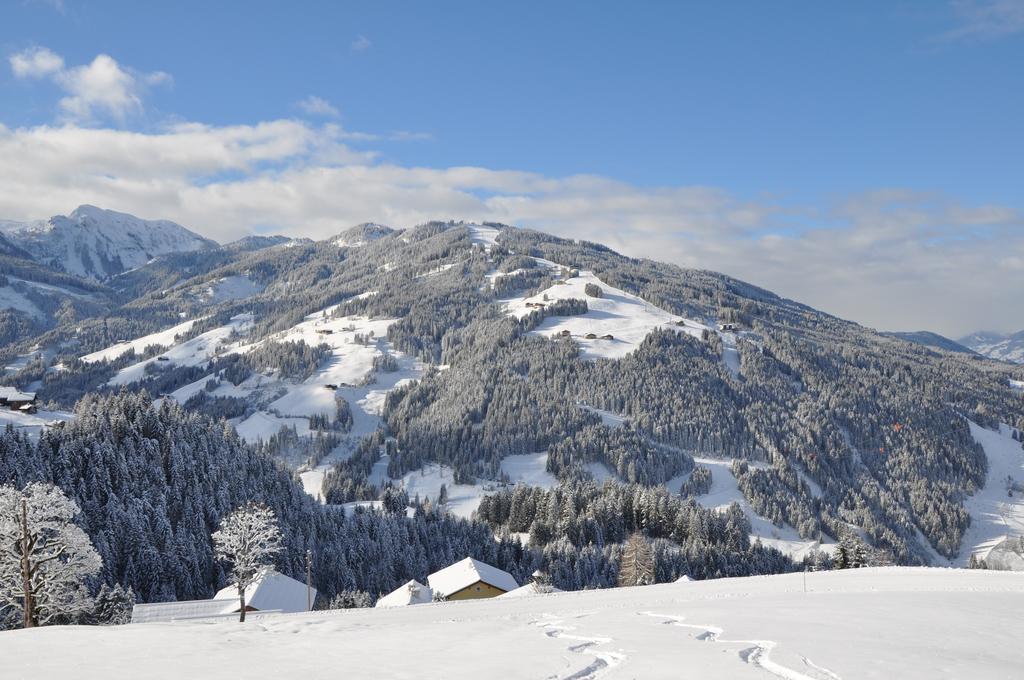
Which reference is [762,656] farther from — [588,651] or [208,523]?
[208,523]

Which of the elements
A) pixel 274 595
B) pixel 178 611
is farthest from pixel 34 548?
pixel 274 595

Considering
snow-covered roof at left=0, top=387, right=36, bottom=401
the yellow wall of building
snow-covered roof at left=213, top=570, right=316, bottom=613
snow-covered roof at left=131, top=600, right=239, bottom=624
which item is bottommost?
the yellow wall of building

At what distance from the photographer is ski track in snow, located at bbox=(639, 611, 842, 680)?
19312mm

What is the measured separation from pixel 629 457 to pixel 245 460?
9861 centimetres

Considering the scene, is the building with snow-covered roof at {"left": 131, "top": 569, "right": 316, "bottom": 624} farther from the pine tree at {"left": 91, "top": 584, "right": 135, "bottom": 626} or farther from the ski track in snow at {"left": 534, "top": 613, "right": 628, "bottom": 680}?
the ski track in snow at {"left": 534, "top": 613, "right": 628, "bottom": 680}

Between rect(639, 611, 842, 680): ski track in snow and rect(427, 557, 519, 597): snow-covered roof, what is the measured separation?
201 feet

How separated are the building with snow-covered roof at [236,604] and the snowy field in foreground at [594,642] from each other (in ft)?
113

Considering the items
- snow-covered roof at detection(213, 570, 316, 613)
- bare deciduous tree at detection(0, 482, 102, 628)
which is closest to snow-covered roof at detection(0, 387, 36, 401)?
snow-covered roof at detection(213, 570, 316, 613)

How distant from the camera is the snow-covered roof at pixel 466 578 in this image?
8825 centimetres

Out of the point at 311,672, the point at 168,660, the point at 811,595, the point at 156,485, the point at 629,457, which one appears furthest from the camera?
the point at 629,457

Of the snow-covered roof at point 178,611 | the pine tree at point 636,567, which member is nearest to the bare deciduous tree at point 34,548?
the snow-covered roof at point 178,611

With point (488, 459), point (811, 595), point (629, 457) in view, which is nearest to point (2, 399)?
point (488, 459)

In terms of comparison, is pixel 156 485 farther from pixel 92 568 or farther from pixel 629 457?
pixel 629 457

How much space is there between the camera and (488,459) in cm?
18738
